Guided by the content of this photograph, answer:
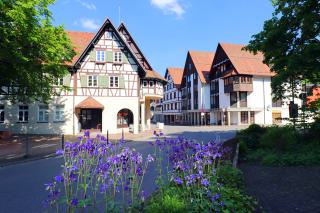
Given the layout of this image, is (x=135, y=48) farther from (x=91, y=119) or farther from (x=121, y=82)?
(x=91, y=119)

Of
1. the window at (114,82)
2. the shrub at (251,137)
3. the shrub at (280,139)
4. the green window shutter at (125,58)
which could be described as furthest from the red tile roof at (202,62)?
the shrub at (280,139)

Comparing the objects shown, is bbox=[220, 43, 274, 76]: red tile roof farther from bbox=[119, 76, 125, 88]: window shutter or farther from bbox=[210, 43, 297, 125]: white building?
bbox=[119, 76, 125, 88]: window shutter

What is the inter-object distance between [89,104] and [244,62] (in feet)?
102

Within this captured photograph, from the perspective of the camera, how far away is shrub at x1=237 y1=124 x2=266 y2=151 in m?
13.1

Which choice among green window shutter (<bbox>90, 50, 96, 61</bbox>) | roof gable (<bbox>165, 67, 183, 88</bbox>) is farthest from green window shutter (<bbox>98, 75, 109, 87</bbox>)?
roof gable (<bbox>165, 67, 183, 88</bbox>)

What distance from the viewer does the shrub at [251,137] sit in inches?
516

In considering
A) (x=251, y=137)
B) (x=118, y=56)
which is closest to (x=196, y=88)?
(x=118, y=56)

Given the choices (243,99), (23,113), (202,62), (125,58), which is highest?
(202,62)

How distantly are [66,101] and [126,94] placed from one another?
6.45 metres

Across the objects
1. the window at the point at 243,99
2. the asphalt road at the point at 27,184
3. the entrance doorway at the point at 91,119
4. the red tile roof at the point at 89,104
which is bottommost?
the asphalt road at the point at 27,184

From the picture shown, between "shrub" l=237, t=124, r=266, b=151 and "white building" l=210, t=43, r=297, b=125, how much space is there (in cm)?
2959

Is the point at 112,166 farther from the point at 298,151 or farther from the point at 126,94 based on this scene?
the point at 126,94

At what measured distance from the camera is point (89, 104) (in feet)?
87.8

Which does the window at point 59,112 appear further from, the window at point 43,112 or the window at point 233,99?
the window at point 233,99
